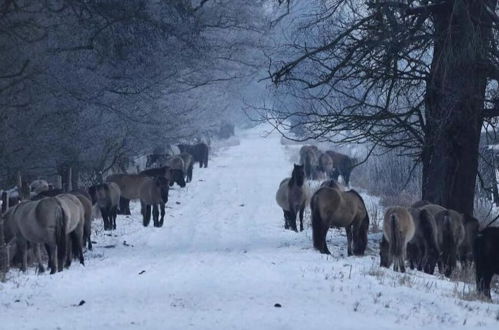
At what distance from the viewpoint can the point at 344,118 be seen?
48.8ft

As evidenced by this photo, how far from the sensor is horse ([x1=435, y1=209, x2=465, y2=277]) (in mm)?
13969

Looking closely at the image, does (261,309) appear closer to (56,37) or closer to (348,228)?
(348,228)

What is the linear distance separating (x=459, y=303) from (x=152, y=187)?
13805 millimetres

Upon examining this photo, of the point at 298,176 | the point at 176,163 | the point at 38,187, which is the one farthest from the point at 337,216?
the point at 176,163

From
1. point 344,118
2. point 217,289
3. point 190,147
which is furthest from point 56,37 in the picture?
point 190,147

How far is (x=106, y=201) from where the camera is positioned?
2016cm

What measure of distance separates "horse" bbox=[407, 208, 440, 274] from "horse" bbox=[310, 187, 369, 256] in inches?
48.1

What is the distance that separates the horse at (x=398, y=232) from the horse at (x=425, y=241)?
38 cm

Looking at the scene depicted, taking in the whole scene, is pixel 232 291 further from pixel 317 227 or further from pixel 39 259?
pixel 317 227

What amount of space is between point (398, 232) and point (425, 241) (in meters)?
1.01

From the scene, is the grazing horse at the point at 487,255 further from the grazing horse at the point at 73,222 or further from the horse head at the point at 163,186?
the horse head at the point at 163,186

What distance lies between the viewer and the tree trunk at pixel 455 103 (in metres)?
12.9

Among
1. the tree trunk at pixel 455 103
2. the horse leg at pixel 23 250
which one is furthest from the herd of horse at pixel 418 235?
the horse leg at pixel 23 250

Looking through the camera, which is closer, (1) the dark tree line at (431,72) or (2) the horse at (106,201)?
(1) the dark tree line at (431,72)
